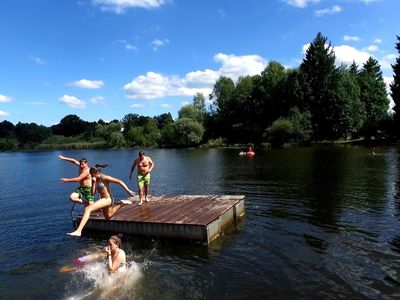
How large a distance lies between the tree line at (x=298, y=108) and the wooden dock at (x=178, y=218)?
217 ft

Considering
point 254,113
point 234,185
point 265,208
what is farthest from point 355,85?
point 265,208

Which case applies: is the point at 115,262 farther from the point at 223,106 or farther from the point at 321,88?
the point at 223,106

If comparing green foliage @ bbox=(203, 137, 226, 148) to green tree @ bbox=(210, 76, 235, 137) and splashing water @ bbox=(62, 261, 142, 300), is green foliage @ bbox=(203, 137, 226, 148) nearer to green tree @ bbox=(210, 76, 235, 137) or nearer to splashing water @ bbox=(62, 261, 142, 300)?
green tree @ bbox=(210, 76, 235, 137)

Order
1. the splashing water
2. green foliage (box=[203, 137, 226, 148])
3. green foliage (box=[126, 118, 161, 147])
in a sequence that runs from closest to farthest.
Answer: the splashing water < green foliage (box=[203, 137, 226, 148]) < green foliage (box=[126, 118, 161, 147])

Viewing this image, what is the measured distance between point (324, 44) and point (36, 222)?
81386 millimetres

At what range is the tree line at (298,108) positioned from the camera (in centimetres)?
8388

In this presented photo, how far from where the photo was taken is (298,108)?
88562 millimetres

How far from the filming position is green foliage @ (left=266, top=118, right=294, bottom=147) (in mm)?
83750

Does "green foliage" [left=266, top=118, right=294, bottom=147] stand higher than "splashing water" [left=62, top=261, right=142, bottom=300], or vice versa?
"green foliage" [left=266, top=118, right=294, bottom=147]

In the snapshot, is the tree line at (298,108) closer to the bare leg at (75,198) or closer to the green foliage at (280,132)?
the green foliage at (280,132)

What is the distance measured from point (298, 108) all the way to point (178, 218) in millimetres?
76594

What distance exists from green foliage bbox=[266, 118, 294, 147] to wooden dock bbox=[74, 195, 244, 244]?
6595 cm

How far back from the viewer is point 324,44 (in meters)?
88.8

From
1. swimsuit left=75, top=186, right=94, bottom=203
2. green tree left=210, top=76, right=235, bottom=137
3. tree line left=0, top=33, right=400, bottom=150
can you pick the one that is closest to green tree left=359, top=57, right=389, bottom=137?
tree line left=0, top=33, right=400, bottom=150
